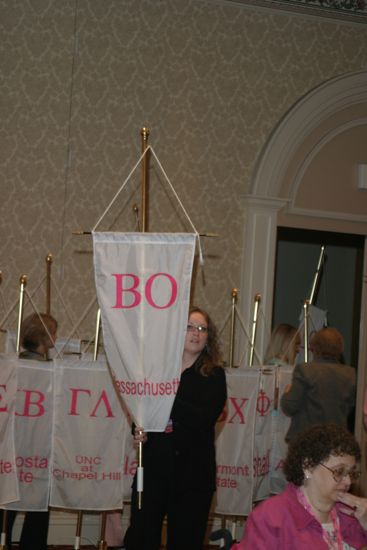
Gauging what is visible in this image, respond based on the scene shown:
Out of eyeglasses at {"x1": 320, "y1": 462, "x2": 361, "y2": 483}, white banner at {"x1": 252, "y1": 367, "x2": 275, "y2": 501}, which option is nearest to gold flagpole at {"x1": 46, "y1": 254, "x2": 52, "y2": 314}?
white banner at {"x1": 252, "y1": 367, "x2": 275, "y2": 501}

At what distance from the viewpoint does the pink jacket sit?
2.96m

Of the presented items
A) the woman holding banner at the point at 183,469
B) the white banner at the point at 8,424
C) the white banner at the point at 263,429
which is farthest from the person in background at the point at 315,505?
the white banner at the point at 263,429

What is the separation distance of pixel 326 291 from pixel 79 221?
12.6ft

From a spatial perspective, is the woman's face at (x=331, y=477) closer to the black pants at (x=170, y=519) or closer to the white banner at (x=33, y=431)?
the black pants at (x=170, y=519)

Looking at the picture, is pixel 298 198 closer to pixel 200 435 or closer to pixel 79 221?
pixel 79 221

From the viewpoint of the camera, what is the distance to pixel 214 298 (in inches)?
267

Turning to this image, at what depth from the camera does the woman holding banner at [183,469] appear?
14.2ft

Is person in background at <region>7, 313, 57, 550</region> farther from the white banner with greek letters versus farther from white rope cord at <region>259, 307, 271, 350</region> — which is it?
white rope cord at <region>259, 307, 271, 350</region>

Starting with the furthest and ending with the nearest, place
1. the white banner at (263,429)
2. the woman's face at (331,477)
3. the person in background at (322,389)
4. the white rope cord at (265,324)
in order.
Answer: the white rope cord at (265,324), the white banner at (263,429), the person in background at (322,389), the woman's face at (331,477)

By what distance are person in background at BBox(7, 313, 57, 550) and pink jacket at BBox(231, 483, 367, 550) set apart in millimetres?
2346

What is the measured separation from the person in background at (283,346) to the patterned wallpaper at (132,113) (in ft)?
2.16

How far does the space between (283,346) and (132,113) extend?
1886mm

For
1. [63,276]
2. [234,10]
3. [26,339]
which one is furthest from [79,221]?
[234,10]

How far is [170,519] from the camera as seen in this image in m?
4.38
